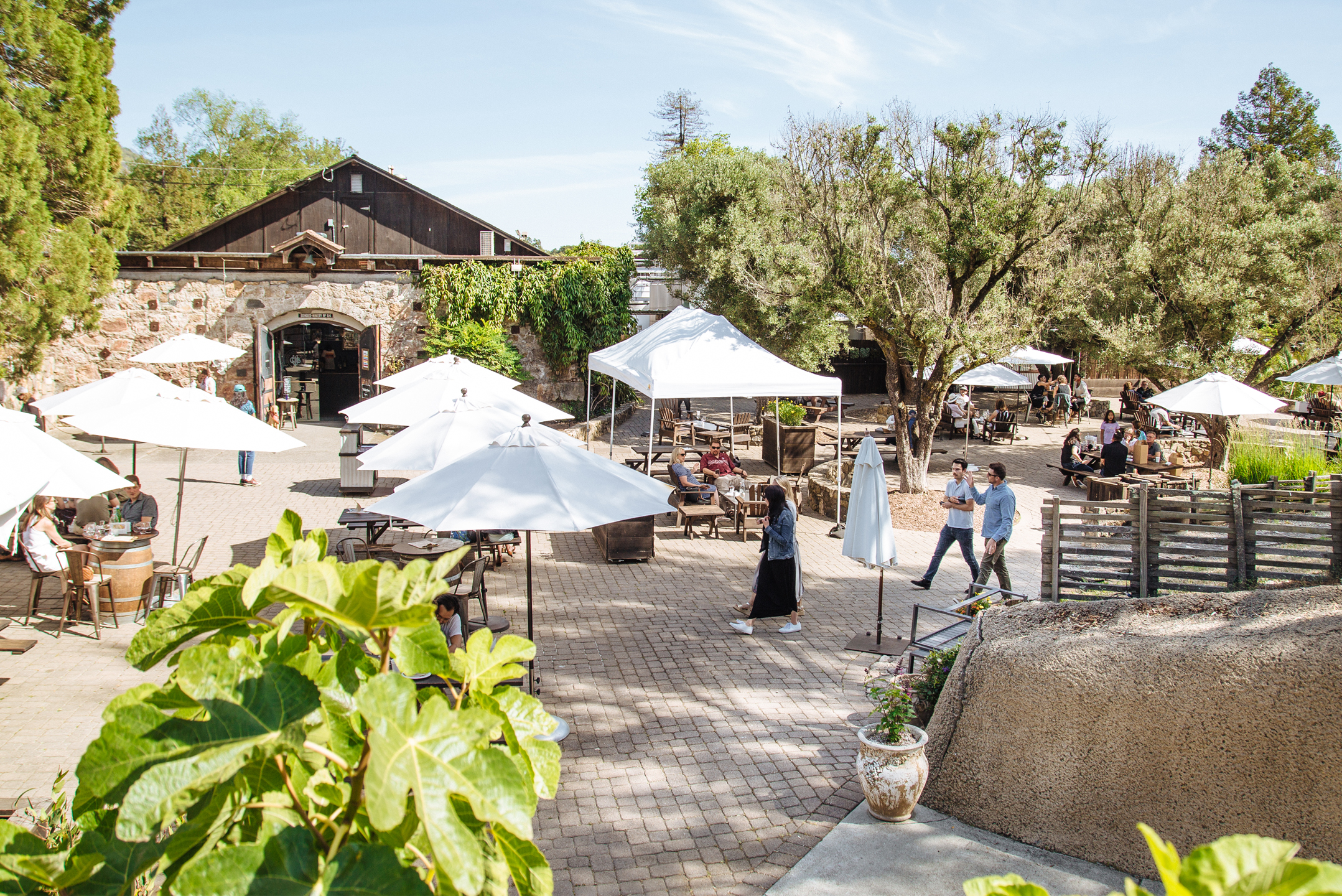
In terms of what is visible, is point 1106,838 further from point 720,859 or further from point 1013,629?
point 720,859

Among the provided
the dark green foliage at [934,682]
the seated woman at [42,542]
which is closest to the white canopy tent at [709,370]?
the dark green foliage at [934,682]

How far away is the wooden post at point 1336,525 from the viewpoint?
280 inches

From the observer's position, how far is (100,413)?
28.5ft

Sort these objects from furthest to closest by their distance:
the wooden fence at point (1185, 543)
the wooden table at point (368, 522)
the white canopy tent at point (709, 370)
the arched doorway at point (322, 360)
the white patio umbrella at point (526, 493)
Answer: the arched doorway at point (322, 360), the white canopy tent at point (709, 370), the wooden table at point (368, 522), the wooden fence at point (1185, 543), the white patio umbrella at point (526, 493)

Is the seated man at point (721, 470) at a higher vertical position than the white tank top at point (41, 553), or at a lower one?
higher

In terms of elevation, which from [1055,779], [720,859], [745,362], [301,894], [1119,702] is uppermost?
[745,362]

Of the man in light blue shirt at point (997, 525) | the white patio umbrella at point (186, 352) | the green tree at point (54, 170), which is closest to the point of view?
the man in light blue shirt at point (997, 525)

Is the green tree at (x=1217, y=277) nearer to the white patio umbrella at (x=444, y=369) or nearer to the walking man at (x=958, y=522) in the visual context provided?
the walking man at (x=958, y=522)

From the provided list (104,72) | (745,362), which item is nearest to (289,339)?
(104,72)

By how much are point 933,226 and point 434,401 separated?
26.9 ft

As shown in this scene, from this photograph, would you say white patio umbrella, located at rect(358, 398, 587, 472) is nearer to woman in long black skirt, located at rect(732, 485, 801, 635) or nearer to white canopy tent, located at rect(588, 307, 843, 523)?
woman in long black skirt, located at rect(732, 485, 801, 635)

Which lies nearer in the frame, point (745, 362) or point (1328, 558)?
point (1328, 558)

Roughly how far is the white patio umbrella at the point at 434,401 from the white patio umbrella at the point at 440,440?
4.14ft

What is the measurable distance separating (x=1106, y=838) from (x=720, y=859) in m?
2.03
